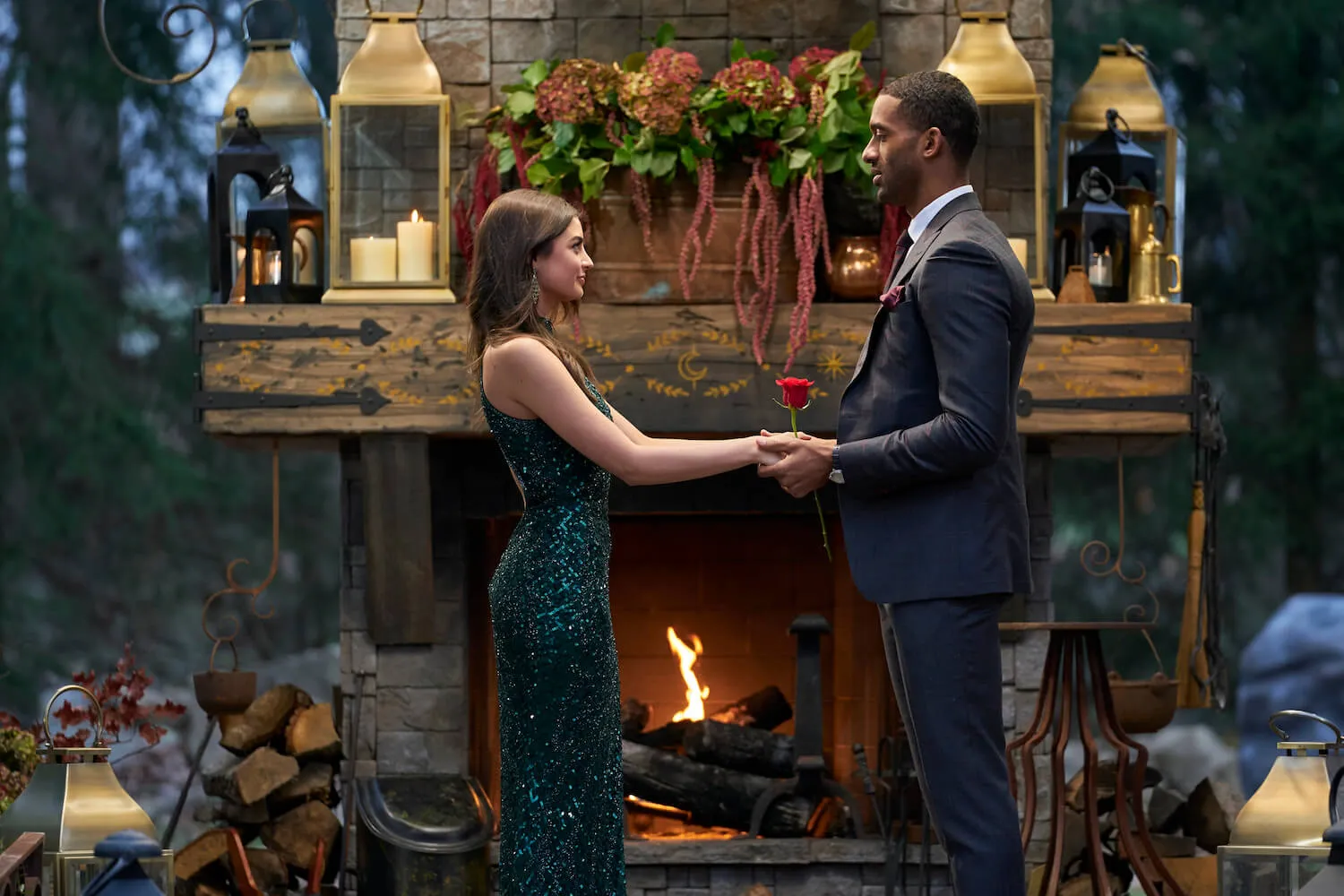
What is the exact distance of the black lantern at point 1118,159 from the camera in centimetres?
515

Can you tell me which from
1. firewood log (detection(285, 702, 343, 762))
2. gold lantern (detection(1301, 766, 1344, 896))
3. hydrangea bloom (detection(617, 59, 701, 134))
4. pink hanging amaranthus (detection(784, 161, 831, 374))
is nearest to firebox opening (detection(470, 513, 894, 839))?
firewood log (detection(285, 702, 343, 762))

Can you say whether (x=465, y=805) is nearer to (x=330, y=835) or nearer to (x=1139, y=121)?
(x=330, y=835)

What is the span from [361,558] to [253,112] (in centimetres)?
129

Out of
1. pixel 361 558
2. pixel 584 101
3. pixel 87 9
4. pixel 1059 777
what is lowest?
pixel 1059 777

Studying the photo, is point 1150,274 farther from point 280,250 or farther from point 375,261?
point 280,250

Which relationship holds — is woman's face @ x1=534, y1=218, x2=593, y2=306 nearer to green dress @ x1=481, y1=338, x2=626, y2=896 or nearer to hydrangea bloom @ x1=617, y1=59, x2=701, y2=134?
green dress @ x1=481, y1=338, x2=626, y2=896

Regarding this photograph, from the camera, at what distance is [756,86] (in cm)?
470

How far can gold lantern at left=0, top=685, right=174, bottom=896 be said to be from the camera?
3.18 metres

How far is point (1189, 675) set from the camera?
5.26 meters

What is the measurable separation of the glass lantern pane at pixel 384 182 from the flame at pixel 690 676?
4.91ft

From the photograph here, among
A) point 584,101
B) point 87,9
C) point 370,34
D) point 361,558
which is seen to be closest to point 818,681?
point 361,558

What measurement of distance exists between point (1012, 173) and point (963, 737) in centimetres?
247

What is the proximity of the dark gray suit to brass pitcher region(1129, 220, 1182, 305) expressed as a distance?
216cm

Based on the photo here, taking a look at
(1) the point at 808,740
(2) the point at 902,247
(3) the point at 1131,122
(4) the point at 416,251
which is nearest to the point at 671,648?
(1) the point at 808,740
